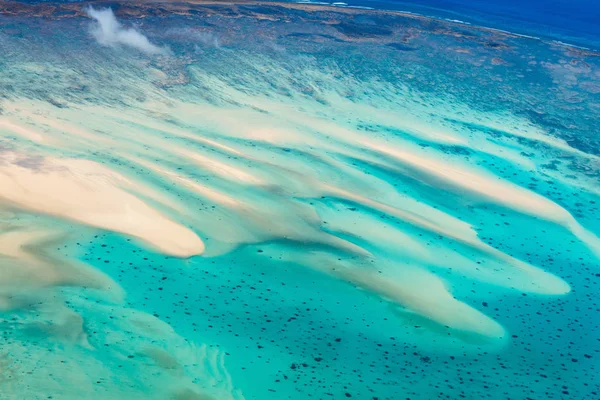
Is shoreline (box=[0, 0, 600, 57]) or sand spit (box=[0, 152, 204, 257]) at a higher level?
shoreline (box=[0, 0, 600, 57])

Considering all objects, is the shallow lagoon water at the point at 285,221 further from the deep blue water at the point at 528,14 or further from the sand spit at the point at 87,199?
the deep blue water at the point at 528,14

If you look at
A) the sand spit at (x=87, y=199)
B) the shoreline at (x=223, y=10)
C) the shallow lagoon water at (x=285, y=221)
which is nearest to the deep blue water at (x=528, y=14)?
the shoreline at (x=223, y=10)

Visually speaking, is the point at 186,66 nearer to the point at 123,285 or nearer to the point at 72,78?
the point at 72,78

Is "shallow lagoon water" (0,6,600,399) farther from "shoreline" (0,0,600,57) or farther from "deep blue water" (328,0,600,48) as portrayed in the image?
"deep blue water" (328,0,600,48)

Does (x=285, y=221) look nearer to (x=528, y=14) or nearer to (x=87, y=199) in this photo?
(x=87, y=199)

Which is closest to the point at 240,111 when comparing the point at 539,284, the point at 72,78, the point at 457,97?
the point at 72,78

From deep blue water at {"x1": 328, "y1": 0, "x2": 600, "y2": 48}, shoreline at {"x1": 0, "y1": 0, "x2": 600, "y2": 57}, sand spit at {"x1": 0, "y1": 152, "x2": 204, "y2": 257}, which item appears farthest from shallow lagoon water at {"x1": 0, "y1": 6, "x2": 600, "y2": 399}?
deep blue water at {"x1": 328, "y1": 0, "x2": 600, "y2": 48}

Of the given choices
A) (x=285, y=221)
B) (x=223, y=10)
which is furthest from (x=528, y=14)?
(x=285, y=221)

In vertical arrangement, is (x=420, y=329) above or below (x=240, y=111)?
below

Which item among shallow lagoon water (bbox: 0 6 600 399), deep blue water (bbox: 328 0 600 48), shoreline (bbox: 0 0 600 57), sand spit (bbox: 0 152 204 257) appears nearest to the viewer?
shallow lagoon water (bbox: 0 6 600 399)
